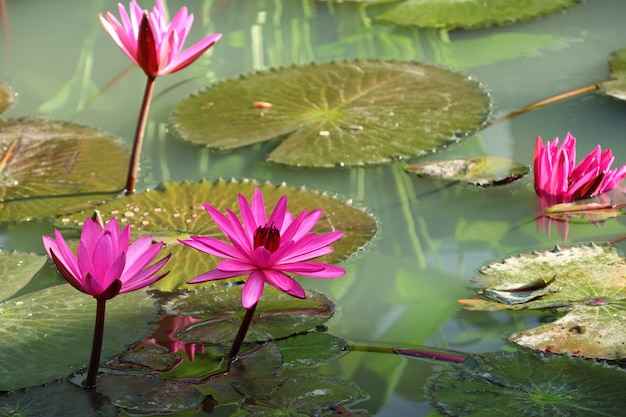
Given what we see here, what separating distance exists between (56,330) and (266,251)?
417mm

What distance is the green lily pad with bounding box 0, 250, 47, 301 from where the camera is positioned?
1.39m

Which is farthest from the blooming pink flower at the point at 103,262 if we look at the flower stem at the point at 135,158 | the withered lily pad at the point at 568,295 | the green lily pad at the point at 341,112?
the green lily pad at the point at 341,112

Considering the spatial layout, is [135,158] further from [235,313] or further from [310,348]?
[310,348]

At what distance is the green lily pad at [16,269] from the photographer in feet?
4.56

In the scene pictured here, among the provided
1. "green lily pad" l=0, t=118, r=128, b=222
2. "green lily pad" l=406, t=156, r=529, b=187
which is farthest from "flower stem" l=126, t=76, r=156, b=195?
"green lily pad" l=406, t=156, r=529, b=187

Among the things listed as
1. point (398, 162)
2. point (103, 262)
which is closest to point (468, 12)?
point (398, 162)

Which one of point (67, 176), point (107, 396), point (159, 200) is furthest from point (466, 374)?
point (67, 176)

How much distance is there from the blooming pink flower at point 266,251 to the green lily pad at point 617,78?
3.98 ft

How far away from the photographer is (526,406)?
3.49 ft

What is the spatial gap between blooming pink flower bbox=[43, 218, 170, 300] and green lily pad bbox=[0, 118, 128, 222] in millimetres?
694

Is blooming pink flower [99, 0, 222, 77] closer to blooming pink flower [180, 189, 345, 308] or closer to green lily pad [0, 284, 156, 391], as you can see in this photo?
green lily pad [0, 284, 156, 391]

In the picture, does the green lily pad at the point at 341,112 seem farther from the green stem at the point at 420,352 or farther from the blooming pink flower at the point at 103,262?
the blooming pink flower at the point at 103,262

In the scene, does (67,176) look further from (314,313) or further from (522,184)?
(522,184)

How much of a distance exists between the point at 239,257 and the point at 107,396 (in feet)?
0.86
